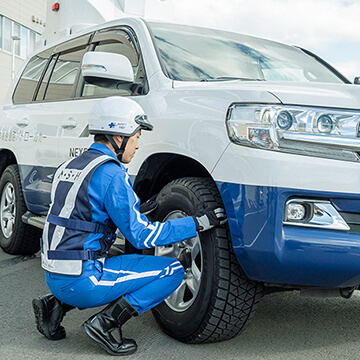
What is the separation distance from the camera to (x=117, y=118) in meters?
3.14

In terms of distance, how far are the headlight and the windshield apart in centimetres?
99

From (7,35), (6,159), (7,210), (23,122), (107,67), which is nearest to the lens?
(107,67)

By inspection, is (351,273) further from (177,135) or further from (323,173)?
(177,135)

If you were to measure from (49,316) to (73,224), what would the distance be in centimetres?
60

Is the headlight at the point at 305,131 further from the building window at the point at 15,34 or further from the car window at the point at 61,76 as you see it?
the building window at the point at 15,34

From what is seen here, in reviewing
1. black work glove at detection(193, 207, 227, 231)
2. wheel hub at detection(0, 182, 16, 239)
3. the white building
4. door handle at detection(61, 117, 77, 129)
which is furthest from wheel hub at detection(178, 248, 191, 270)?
the white building

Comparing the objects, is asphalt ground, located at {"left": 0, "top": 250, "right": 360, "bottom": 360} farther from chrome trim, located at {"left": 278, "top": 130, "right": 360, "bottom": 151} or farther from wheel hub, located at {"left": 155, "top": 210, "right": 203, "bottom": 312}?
chrome trim, located at {"left": 278, "top": 130, "right": 360, "bottom": 151}

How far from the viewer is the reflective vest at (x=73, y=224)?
9.87 ft

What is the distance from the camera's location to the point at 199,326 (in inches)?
119

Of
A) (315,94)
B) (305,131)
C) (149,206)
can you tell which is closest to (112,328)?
(149,206)

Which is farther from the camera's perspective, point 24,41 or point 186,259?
point 24,41

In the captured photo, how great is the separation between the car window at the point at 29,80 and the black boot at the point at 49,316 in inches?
107

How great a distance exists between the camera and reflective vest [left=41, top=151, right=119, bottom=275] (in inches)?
118

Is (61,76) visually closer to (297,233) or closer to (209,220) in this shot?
(209,220)
